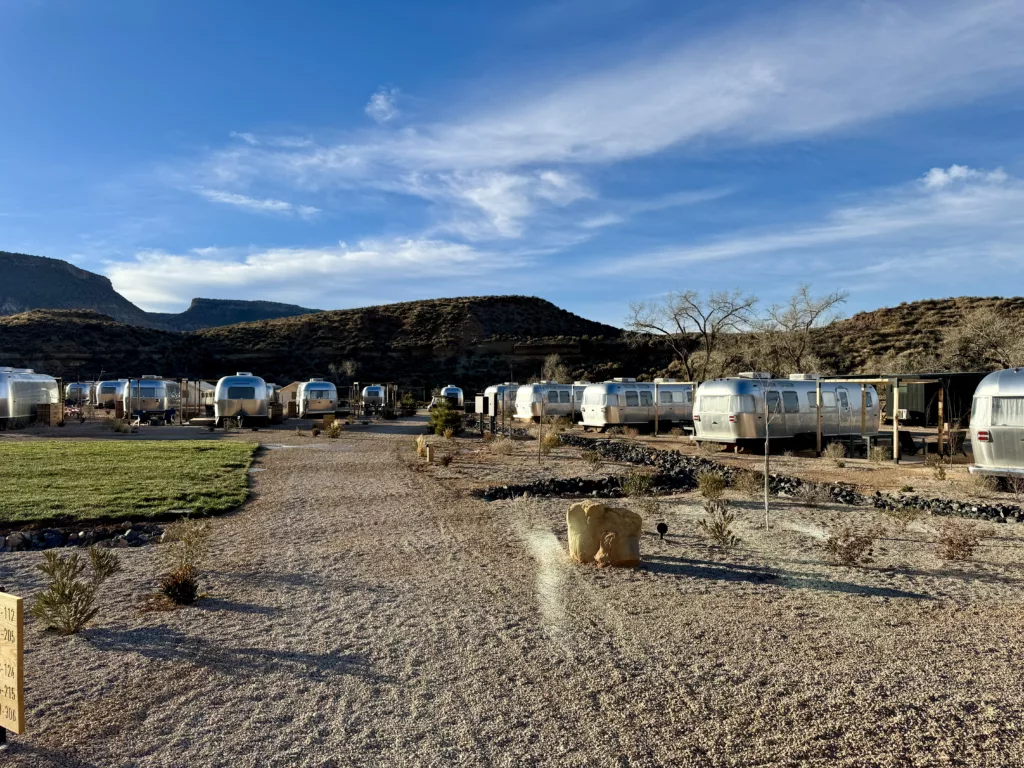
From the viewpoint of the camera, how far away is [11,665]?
3484 mm

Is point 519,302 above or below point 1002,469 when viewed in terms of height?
above

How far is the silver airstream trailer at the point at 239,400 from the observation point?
3120 cm

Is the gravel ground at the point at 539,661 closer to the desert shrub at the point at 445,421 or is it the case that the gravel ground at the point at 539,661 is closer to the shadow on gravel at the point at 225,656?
the shadow on gravel at the point at 225,656

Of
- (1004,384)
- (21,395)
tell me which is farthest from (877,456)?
(21,395)

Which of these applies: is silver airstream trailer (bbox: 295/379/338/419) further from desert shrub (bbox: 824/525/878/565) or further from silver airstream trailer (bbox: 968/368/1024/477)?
desert shrub (bbox: 824/525/878/565)

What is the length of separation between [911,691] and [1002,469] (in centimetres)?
1000

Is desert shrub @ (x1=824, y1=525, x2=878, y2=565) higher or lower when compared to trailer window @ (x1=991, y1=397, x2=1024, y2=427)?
lower

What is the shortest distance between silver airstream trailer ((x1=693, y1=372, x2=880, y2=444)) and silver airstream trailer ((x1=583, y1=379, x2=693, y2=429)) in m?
6.81

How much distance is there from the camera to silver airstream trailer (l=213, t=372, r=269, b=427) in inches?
1228

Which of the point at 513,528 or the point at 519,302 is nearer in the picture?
the point at 513,528

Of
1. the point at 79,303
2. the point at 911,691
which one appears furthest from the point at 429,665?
the point at 79,303

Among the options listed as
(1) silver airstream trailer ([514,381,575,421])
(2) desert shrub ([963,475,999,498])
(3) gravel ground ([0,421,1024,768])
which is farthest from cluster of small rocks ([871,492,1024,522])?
(1) silver airstream trailer ([514,381,575,421])

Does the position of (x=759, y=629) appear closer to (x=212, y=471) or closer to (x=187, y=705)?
(x=187, y=705)

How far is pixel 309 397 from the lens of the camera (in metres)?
38.6
